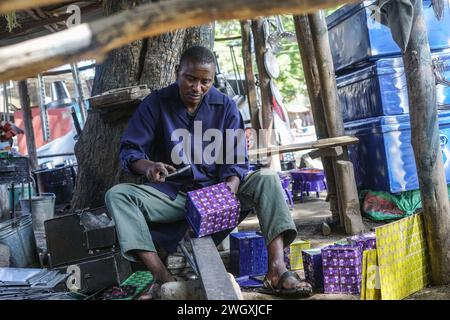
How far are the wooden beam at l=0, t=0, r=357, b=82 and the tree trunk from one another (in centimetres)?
316

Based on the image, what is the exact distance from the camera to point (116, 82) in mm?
4305

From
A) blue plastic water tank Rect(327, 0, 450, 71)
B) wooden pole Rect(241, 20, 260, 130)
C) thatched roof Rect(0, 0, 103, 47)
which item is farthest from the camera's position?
wooden pole Rect(241, 20, 260, 130)

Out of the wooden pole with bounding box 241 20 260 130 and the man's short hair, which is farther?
the wooden pole with bounding box 241 20 260 130

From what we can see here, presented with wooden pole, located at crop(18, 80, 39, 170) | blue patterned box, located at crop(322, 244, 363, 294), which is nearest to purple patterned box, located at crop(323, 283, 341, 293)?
blue patterned box, located at crop(322, 244, 363, 294)

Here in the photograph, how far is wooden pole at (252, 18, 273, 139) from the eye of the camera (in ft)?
24.6

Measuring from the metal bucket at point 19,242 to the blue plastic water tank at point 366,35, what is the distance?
3981 millimetres

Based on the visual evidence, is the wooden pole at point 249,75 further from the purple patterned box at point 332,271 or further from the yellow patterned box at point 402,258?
the purple patterned box at point 332,271

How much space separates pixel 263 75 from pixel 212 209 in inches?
209

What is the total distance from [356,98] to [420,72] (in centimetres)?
263

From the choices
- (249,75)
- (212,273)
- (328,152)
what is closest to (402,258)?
(212,273)

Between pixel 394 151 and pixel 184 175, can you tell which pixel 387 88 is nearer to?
pixel 394 151

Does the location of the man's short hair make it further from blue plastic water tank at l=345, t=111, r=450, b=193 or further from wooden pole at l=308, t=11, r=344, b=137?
blue plastic water tank at l=345, t=111, r=450, b=193

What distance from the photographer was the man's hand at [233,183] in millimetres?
3004
